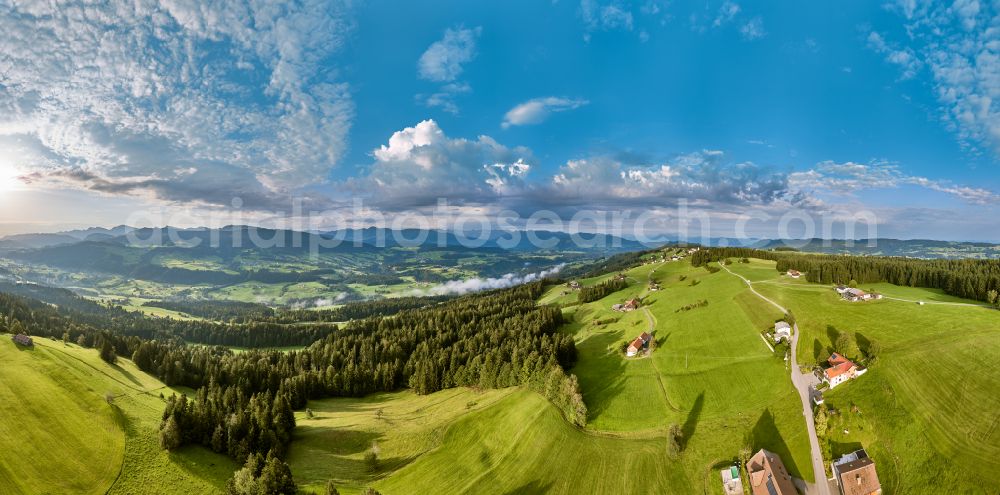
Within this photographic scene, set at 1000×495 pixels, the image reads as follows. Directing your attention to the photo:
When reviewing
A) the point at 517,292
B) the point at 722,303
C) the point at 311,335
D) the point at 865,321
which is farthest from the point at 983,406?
the point at 311,335

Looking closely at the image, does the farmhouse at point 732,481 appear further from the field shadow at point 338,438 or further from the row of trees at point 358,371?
the field shadow at point 338,438

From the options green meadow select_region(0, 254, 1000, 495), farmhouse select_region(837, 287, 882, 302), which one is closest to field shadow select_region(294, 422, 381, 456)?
green meadow select_region(0, 254, 1000, 495)

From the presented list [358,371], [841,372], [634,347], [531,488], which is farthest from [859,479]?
[358,371]

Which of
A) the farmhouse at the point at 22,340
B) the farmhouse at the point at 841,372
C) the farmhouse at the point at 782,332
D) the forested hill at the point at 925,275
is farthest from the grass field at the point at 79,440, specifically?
the forested hill at the point at 925,275

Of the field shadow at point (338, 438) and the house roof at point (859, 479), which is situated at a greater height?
the house roof at point (859, 479)

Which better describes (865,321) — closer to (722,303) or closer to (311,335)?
(722,303)

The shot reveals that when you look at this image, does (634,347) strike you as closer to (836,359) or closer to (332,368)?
(836,359)
